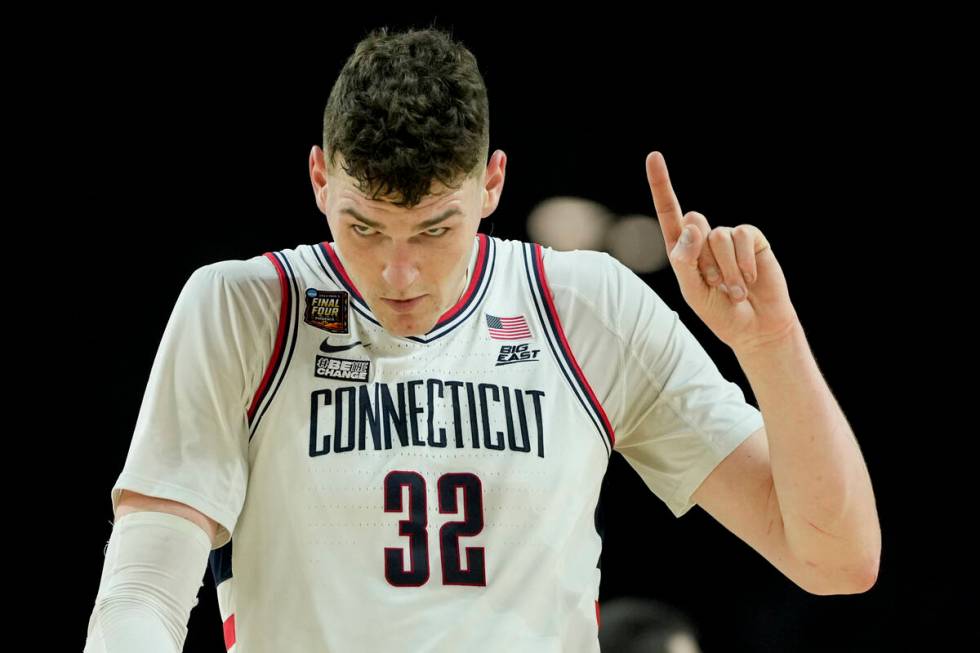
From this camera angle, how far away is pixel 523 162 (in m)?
4.24

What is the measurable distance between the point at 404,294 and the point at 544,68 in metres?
2.41

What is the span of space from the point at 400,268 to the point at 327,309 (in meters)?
0.24

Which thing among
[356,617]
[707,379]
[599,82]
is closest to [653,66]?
[599,82]

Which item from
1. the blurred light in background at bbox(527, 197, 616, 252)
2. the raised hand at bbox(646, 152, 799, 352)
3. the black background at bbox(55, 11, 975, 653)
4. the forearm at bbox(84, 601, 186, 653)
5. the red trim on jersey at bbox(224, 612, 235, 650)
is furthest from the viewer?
the blurred light in background at bbox(527, 197, 616, 252)

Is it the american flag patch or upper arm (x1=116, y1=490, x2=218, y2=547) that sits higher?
the american flag patch

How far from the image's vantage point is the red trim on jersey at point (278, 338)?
2080 mm

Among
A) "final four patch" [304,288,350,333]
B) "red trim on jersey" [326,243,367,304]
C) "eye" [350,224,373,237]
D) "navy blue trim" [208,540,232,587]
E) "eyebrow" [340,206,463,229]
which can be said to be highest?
"eyebrow" [340,206,463,229]

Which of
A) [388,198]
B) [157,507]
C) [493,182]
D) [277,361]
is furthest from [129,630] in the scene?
[493,182]

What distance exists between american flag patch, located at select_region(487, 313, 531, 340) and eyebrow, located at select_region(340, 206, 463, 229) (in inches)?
11.6

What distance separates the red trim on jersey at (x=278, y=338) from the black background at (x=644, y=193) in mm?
1847

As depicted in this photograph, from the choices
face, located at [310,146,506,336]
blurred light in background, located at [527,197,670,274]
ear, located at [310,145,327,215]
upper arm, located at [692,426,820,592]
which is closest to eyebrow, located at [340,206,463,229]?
face, located at [310,146,506,336]

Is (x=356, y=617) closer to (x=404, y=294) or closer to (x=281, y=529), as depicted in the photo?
(x=281, y=529)

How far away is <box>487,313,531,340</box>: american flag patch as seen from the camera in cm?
224

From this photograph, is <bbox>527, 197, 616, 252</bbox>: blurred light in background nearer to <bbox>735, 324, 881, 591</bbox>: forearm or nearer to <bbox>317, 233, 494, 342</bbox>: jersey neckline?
<bbox>317, 233, 494, 342</bbox>: jersey neckline
